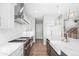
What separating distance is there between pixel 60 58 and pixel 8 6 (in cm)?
114

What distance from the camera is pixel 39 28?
6.29m

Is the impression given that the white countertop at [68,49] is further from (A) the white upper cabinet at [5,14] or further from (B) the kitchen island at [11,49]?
(A) the white upper cabinet at [5,14]

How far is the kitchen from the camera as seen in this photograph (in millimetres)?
1654

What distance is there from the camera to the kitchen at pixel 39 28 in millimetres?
1654

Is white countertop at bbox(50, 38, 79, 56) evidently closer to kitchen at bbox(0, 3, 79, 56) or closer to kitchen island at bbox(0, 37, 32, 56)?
kitchen at bbox(0, 3, 79, 56)

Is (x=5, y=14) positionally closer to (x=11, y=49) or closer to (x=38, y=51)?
(x=11, y=49)

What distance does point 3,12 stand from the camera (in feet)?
5.41

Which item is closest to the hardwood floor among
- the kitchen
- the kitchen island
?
the kitchen

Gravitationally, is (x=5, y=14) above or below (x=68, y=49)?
above

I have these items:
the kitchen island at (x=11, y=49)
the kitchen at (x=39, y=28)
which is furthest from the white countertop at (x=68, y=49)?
the kitchen island at (x=11, y=49)

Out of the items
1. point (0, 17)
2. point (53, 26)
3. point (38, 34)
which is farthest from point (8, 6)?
point (38, 34)

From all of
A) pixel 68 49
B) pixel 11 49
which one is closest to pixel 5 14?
pixel 11 49

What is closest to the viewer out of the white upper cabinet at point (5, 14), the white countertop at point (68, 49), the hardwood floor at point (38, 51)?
the white countertop at point (68, 49)

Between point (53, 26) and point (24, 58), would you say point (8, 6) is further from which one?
point (53, 26)
